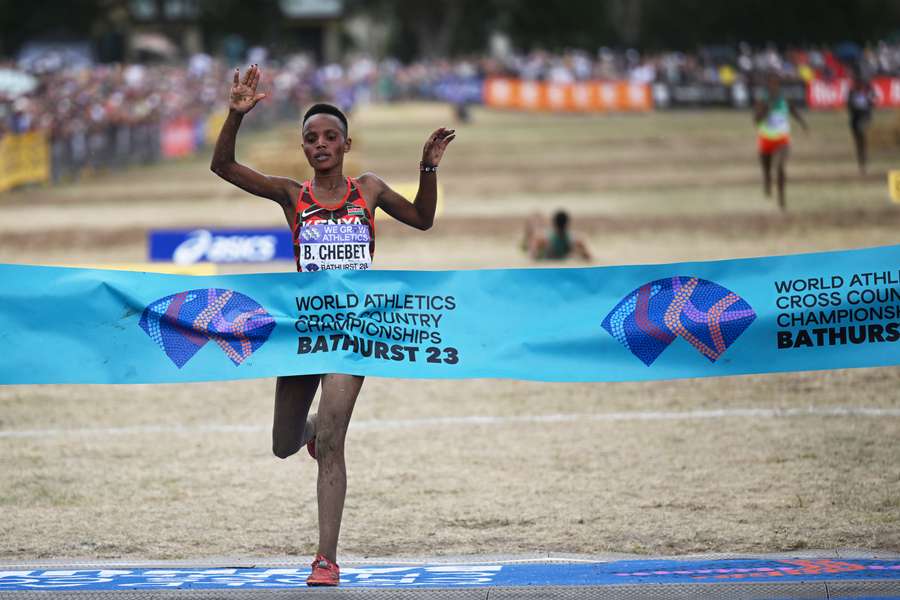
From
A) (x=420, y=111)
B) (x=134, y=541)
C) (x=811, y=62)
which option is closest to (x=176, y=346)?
(x=134, y=541)

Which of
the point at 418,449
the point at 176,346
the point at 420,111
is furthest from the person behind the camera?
the point at 420,111

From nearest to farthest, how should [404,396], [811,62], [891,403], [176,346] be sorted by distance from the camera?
[176,346] < [891,403] < [404,396] < [811,62]

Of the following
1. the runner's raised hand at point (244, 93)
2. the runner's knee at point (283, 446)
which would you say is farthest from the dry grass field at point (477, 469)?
the runner's raised hand at point (244, 93)

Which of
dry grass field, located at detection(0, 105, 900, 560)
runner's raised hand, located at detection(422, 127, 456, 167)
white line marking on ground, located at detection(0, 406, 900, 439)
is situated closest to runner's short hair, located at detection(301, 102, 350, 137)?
runner's raised hand, located at detection(422, 127, 456, 167)

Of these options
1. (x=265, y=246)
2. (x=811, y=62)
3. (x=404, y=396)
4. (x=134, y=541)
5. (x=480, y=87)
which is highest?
(x=480, y=87)

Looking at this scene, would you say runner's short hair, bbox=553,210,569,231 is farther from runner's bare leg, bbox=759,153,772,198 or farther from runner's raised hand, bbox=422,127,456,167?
runner's raised hand, bbox=422,127,456,167

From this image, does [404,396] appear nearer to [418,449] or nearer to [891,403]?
[418,449]

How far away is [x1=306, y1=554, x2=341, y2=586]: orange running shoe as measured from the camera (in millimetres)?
6504

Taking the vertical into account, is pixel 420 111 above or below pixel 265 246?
above

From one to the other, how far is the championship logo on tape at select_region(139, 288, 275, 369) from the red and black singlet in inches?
15.3

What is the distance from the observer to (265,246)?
54.3ft

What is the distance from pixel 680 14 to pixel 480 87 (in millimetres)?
13639

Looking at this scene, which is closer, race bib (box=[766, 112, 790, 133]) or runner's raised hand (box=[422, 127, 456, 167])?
runner's raised hand (box=[422, 127, 456, 167])

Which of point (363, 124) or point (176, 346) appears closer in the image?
point (176, 346)
